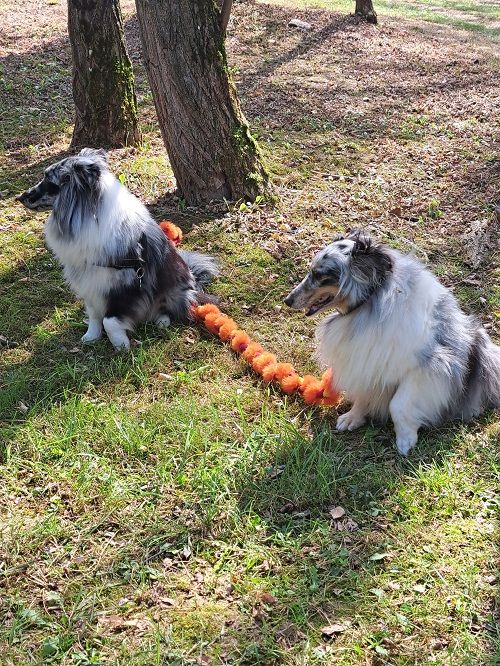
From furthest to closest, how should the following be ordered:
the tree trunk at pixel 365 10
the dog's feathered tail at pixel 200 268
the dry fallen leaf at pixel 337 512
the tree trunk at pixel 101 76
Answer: the tree trunk at pixel 365 10, the tree trunk at pixel 101 76, the dog's feathered tail at pixel 200 268, the dry fallen leaf at pixel 337 512

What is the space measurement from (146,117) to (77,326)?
15.7 ft

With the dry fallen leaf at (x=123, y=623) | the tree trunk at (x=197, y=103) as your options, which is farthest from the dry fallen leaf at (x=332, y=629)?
the tree trunk at (x=197, y=103)

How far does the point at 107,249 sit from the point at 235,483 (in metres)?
1.91

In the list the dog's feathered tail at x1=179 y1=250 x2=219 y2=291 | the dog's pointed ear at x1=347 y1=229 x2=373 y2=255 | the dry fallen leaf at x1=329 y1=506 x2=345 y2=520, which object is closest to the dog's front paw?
the dog's feathered tail at x1=179 y1=250 x2=219 y2=291

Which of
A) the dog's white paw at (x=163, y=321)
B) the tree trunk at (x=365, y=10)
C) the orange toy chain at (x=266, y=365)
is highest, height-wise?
the tree trunk at (x=365, y=10)

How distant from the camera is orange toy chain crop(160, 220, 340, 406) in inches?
164

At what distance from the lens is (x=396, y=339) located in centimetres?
361

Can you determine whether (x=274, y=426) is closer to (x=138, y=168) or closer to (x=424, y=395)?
(x=424, y=395)

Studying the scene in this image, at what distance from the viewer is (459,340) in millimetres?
3752

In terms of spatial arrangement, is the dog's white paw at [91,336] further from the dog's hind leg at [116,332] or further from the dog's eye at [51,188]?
the dog's eye at [51,188]

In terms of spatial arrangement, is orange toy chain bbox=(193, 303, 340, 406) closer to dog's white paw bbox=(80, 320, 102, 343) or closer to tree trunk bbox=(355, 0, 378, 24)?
dog's white paw bbox=(80, 320, 102, 343)

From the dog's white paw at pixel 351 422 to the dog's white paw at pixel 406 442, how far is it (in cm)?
29

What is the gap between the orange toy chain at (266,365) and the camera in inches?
164

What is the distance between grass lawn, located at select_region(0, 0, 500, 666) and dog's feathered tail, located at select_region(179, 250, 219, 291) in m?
0.19
